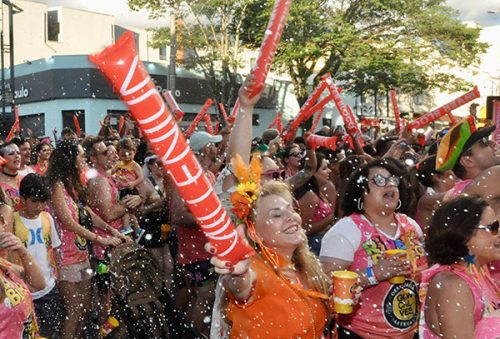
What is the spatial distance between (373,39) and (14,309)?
2370cm

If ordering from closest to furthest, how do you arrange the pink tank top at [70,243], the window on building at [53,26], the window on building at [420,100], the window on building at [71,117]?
the pink tank top at [70,243] → the window on building at [71,117] → the window on building at [53,26] → the window on building at [420,100]

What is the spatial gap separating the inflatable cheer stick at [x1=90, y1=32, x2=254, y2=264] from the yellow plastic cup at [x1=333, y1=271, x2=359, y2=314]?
1.11m

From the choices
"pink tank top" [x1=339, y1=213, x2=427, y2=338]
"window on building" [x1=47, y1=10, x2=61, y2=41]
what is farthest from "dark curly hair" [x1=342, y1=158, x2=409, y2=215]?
"window on building" [x1=47, y1=10, x2=61, y2=41]

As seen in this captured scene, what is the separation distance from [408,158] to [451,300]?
4561 mm

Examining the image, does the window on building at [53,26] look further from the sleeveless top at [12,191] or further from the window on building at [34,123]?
the sleeveless top at [12,191]

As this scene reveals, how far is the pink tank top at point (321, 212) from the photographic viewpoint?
210 inches

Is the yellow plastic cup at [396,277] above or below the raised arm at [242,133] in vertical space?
below

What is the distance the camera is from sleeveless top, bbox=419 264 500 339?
7.55 feet

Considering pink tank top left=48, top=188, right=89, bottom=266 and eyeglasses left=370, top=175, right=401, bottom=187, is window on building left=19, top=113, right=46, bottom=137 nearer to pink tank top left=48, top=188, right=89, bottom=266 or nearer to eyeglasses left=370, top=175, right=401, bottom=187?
pink tank top left=48, top=188, right=89, bottom=266

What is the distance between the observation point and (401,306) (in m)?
3.14

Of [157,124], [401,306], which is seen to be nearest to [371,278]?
[401,306]

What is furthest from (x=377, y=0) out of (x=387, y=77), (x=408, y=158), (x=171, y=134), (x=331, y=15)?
(x=171, y=134)

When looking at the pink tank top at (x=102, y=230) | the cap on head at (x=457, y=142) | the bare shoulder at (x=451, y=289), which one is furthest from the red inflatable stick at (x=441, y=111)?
the bare shoulder at (x=451, y=289)

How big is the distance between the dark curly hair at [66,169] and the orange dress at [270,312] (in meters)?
2.67
